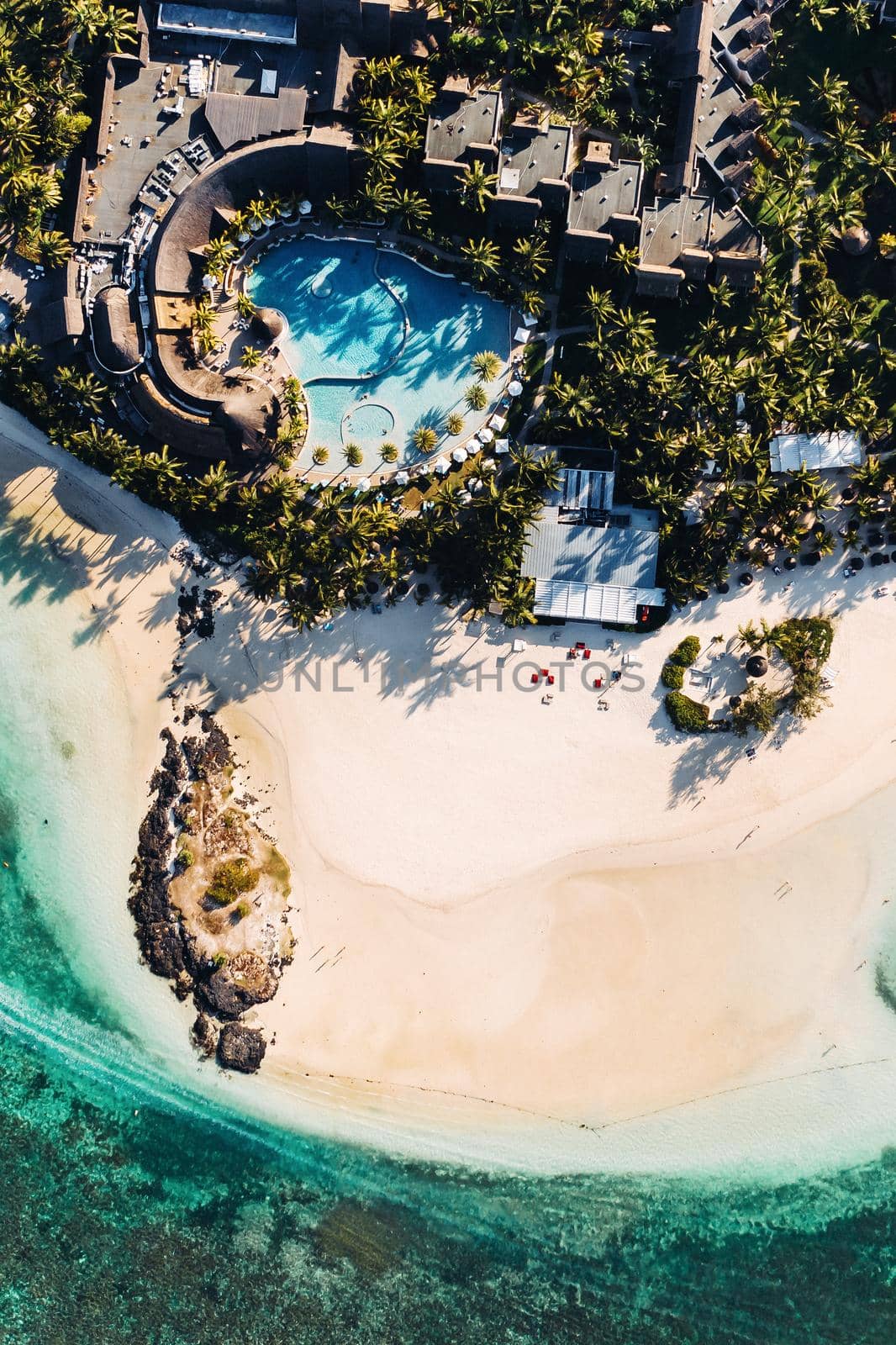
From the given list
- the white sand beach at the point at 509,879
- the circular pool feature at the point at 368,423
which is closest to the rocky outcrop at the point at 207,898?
the white sand beach at the point at 509,879

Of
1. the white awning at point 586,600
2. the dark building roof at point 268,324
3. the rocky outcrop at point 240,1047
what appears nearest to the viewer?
the dark building roof at point 268,324

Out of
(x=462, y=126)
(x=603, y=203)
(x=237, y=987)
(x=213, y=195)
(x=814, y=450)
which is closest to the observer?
(x=462, y=126)

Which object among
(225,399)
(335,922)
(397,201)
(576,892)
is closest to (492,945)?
(576,892)

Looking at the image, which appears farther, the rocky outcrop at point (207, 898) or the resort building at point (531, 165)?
the rocky outcrop at point (207, 898)

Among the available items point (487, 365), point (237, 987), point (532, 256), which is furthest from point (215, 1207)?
point (532, 256)

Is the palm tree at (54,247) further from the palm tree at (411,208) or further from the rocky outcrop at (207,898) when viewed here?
the rocky outcrop at (207,898)

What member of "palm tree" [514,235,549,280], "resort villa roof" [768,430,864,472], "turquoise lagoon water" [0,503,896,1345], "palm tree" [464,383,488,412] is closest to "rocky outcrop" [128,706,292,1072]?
"turquoise lagoon water" [0,503,896,1345]

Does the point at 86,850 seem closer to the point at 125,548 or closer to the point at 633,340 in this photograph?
the point at 125,548

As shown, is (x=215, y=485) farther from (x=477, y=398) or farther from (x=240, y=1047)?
(x=240, y=1047)
